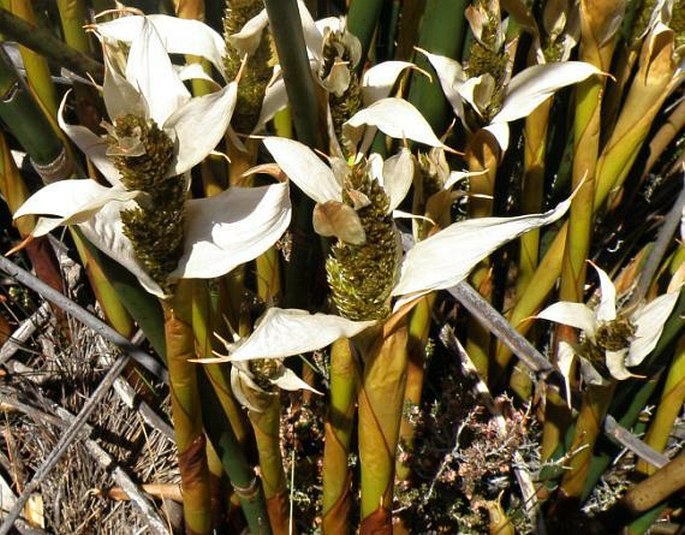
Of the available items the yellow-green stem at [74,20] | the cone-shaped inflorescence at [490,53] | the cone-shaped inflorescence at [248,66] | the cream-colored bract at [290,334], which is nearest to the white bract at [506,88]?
the cone-shaped inflorescence at [490,53]

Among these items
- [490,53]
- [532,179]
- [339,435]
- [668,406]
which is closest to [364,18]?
[490,53]

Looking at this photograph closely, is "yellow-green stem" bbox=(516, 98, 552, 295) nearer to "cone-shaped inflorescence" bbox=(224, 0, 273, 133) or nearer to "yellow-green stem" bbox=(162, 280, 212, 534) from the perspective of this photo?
"cone-shaped inflorescence" bbox=(224, 0, 273, 133)

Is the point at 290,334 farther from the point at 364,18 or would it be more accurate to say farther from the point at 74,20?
the point at 74,20

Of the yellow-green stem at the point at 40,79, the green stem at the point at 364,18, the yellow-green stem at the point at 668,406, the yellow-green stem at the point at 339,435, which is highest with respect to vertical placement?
the green stem at the point at 364,18

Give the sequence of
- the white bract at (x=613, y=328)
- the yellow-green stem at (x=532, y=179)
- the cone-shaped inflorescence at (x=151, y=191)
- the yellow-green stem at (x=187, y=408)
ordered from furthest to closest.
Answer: the yellow-green stem at (x=532, y=179)
the white bract at (x=613, y=328)
the yellow-green stem at (x=187, y=408)
the cone-shaped inflorescence at (x=151, y=191)

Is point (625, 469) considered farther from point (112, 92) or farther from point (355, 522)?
point (112, 92)

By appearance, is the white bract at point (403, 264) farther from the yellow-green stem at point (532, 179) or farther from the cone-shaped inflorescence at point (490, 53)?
the yellow-green stem at point (532, 179)

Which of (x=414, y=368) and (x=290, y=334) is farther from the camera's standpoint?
(x=414, y=368)
